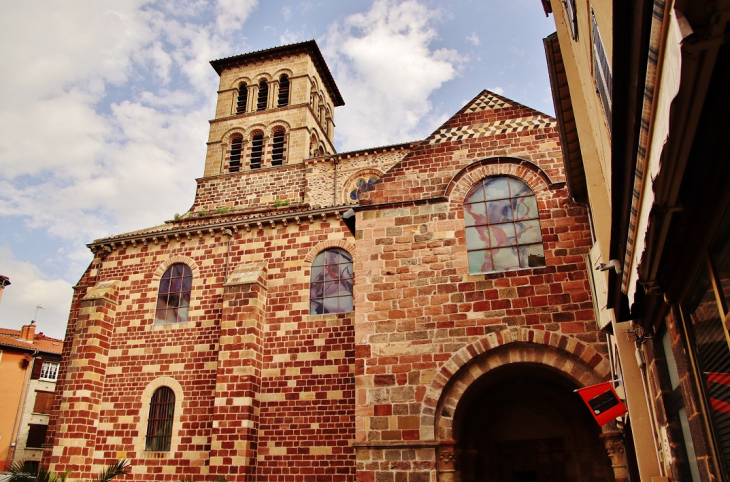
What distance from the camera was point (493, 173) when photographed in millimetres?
10430

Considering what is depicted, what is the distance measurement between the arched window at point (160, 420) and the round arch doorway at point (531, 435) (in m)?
7.91

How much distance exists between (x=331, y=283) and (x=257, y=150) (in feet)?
51.4

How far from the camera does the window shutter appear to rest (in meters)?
28.9

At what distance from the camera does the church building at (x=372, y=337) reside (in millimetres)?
9117

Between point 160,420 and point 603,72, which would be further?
point 160,420

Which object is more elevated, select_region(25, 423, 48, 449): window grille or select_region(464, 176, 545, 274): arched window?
select_region(464, 176, 545, 274): arched window

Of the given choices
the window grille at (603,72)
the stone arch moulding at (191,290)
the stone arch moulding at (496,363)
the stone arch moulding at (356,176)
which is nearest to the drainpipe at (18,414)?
the stone arch moulding at (191,290)

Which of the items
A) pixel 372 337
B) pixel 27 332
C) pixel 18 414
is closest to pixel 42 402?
pixel 18 414

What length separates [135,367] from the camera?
1534 cm

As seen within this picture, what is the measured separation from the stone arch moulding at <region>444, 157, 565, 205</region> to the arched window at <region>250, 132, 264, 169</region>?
18785 millimetres

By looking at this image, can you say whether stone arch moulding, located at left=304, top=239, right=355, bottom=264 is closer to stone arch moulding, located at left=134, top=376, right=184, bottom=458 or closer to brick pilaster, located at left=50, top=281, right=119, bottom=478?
stone arch moulding, located at left=134, top=376, right=184, bottom=458

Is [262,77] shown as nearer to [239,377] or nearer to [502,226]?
[239,377]

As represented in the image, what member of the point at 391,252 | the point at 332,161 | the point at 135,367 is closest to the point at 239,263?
the point at 135,367

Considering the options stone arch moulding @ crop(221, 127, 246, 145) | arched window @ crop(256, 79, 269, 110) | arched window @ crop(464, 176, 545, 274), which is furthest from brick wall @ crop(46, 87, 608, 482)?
arched window @ crop(256, 79, 269, 110)
